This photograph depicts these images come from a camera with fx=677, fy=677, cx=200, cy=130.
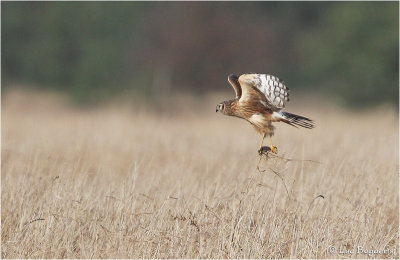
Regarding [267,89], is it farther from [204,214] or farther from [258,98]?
[204,214]

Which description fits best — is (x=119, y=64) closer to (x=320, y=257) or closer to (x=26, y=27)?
(x=26, y=27)

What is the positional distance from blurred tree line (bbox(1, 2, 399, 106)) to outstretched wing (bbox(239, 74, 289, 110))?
764 inches

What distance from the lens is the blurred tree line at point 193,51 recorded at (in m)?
26.1

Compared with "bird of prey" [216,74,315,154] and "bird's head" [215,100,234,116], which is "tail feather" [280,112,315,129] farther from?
"bird's head" [215,100,234,116]

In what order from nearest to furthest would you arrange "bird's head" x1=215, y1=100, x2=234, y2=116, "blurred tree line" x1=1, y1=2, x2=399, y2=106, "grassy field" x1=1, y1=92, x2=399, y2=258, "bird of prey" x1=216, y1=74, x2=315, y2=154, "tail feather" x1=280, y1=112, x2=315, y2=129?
"tail feather" x1=280, y1=112, x2=315, y2=129 → "grassy field" x1=1, y1=92, x2=399, y2=258 → "bird of prey" x1=216, y1=74, x2=315, y2=154 → "bird's head" x1=215, y1=100, x2=234, y2=116 → "blurred tree line" x1=1, y1=2, x2=399, y2=106

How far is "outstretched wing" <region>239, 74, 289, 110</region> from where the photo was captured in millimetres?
6242

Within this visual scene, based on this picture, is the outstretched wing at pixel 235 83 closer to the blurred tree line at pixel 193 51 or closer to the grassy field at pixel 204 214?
the grassy field at pixel 204 214

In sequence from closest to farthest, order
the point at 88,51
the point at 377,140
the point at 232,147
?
the point at 377,140 → the point at 232,147 → the point at 88,51

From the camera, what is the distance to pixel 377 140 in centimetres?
1094

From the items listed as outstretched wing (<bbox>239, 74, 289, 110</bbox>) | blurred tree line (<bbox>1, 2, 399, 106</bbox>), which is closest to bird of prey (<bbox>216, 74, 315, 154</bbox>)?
outstretched wing (<bbox>239, 74, 289, 110</bbox>)

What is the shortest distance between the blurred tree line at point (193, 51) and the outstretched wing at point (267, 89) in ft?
63.6

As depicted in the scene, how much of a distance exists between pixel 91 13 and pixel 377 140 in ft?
65.4

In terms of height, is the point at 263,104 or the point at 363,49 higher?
the point at 363,49

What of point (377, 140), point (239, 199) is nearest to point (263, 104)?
point (239, 199)
